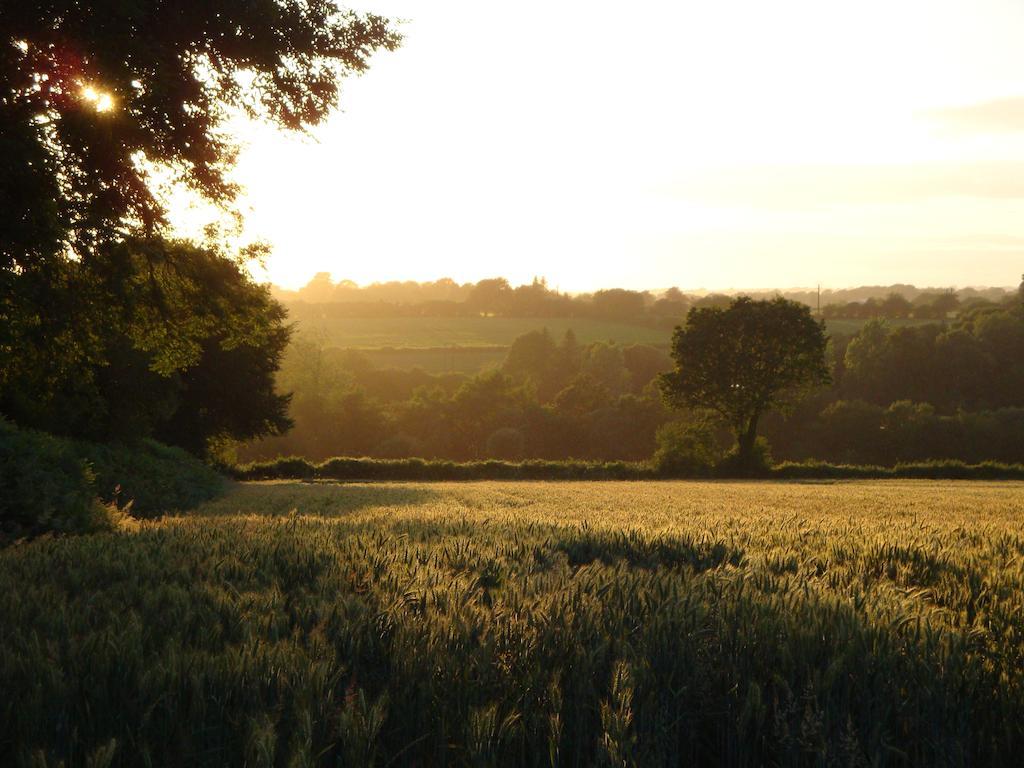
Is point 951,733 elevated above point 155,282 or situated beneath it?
situated beneath

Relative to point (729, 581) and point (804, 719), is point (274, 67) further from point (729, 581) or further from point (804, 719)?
point (804, 719)

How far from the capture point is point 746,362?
59438 millimetres

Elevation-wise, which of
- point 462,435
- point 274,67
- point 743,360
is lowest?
point 462,435

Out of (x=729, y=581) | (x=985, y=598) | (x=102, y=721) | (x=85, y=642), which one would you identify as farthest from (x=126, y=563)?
(x=985, y=598)

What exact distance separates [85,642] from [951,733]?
138 inches

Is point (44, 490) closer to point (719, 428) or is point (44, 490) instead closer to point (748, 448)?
point (748, 448)

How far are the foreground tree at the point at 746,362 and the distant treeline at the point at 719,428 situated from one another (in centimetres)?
1606

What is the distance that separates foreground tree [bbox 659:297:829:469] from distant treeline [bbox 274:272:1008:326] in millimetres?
75923

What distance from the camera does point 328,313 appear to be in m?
164

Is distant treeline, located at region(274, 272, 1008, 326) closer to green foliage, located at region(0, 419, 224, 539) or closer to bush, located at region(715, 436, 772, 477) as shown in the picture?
bush, located at region(715, 436, 772, 477)

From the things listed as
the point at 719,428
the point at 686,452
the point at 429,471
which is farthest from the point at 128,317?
the point at 719,428

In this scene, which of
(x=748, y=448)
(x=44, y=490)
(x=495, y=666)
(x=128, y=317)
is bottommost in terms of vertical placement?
(x=748, y=448)

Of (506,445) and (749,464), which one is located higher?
(749,464)

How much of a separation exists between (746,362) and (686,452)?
7.48 metres
